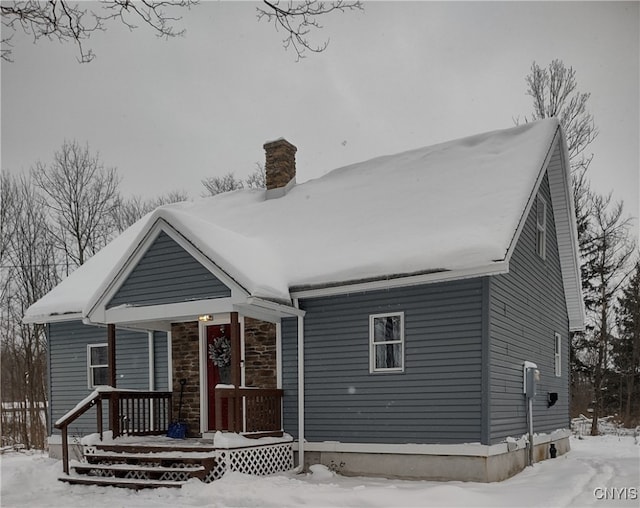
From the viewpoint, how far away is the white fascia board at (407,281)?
9.21 m

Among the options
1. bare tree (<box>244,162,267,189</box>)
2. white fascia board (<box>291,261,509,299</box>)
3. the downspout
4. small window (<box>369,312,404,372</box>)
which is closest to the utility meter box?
small window (<box>369,312,404,372</box>)

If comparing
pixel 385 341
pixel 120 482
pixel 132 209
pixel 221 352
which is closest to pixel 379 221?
pixel 385 341

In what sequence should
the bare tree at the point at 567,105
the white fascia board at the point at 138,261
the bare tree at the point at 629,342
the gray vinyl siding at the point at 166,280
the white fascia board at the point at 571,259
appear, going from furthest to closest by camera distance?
the bare tree at the point at 629,342
the bare tree at the point at 567,105
the white fascia board at the point at 571,259
the gray vinyl siding at the point at 166,280
the white fascia board at the point at 138,261

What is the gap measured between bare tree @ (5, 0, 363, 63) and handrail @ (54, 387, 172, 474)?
6.45 m

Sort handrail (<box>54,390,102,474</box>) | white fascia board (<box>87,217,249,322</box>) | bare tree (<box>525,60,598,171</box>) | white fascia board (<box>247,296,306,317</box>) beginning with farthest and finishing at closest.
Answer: bare tree (<box>525,60,598,171</box>) → handrail (<box>54,390,102,474</box>) → white fascia board (<box>87,217,249,322</box>) → white fascia board (<box>247,296,306,317</box>)

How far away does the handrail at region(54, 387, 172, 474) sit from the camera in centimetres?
1096

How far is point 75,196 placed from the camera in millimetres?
25859

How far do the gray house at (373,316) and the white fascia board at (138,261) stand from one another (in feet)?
0.08

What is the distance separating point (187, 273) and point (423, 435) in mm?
4687

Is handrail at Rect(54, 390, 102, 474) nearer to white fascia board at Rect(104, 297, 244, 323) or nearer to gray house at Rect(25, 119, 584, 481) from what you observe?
gray house at Rect(25, 119, 584, 481)

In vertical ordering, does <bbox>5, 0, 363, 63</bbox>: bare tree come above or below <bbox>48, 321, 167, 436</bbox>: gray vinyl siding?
above

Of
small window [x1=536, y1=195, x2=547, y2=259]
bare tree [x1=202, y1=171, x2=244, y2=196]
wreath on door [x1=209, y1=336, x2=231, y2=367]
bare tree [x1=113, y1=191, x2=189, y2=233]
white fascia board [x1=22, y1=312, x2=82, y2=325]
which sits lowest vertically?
wreath on door [x1=209, y1=336, x2=231, y2=367]

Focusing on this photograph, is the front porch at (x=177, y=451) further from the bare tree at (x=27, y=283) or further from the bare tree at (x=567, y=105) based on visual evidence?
the bare tree at (x=27, y=283)

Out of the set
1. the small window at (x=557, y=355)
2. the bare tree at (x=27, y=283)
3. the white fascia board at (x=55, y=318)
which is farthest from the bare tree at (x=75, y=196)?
the small window at (x=557, y=355)
